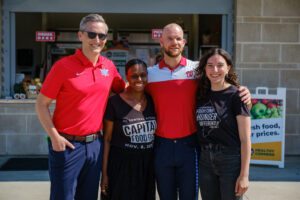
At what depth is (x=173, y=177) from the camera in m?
3.03

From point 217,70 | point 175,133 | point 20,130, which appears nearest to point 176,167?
point 175,133

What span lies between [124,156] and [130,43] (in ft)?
18.2

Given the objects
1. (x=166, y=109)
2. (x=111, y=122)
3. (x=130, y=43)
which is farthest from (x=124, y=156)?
(x=130, y=43)

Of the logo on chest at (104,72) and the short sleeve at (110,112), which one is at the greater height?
the logo on chest at (104,72)

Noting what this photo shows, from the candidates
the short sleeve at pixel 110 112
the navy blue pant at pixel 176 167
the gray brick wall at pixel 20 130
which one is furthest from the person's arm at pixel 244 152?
the gray brick wall at pixel 20 130

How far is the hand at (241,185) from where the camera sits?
263 cm

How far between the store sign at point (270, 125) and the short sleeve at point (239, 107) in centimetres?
314

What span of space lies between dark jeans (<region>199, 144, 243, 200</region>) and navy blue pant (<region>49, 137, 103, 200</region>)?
878 mm

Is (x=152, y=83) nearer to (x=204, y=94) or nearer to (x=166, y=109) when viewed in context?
(x=166, y=109)

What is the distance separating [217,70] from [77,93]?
1091mm

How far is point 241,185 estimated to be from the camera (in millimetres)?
2629

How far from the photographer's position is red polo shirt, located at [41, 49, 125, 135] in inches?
109

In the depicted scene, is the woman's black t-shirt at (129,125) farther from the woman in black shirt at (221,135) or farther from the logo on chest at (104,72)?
the woman in black shirt at (221,135)

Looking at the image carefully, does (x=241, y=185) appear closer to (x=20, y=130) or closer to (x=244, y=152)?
(x=244, y=152)
